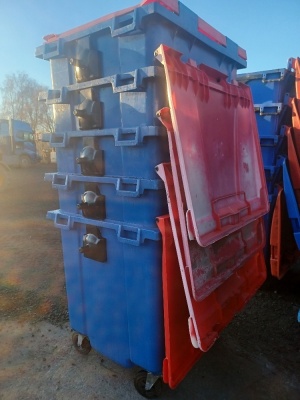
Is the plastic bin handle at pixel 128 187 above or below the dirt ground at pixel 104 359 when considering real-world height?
above

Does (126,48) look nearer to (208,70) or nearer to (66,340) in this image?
(208,70)

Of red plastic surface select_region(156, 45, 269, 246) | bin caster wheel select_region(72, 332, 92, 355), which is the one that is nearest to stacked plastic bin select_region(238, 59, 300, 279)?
red plastic surface select_region(156, 45, 269, 246)

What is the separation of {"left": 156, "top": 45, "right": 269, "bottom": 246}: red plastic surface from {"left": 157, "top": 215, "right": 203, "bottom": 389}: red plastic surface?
215 millimetres

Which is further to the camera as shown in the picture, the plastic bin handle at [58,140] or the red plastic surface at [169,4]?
the plastic bin handle at [58,140]

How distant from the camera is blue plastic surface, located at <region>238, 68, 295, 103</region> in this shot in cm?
333

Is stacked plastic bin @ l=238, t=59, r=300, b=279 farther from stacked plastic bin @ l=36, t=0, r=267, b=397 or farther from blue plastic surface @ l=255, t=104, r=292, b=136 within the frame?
stacked plastic bin @ l=36, t=0, r=267, b=397

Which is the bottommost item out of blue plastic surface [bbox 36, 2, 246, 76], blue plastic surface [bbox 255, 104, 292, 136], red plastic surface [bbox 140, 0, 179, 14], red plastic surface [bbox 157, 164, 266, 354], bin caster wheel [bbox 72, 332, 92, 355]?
bin caster wheel [bbox 72, 332, 92, 355]

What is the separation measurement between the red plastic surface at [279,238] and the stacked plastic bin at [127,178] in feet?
3.11

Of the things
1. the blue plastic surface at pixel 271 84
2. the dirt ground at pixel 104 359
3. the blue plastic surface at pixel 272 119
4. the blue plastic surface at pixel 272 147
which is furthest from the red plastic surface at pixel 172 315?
the blue plastic surface at pixel 271 84

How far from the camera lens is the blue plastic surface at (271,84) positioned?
→ 10.9ft

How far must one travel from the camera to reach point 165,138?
1729mm

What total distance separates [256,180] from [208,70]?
3.05 feet

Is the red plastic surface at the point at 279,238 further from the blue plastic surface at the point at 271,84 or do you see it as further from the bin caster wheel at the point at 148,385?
the bin caster wheel at the point at 148,385

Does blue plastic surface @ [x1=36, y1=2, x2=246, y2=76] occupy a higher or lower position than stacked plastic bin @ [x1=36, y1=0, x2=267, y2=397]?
higher
